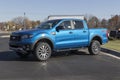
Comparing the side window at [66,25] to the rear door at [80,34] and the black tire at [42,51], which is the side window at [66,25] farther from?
the black tire at [42,51]

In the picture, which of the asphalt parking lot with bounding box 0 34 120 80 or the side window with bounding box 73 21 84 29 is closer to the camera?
the asphalt parking lot with bounding box 0 34 120 80

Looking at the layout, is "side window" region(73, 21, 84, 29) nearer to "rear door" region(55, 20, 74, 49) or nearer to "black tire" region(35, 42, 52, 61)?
"rear door" region(55, 20, 74, 49)

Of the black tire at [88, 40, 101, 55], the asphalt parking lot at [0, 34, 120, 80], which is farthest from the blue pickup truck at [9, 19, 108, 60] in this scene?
the asphalt parking lot at [0, 34, 120, 80]

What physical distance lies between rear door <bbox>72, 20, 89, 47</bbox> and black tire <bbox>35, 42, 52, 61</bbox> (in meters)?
1.79

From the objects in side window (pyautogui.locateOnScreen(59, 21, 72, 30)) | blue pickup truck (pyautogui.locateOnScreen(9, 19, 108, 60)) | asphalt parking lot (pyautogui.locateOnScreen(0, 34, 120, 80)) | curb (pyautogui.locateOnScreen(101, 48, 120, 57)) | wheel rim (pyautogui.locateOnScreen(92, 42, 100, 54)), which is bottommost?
asphalt parking lot (pyautogui.locateOnScreen(0, 34, 120, 80))

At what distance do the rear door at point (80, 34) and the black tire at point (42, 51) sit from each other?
5.87ft

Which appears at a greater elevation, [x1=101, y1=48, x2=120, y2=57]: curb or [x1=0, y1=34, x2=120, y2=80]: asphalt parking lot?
[x1=101, y1=48, x2=120, y2=57]: curb

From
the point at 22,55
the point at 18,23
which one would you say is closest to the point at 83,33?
the point at 22,55

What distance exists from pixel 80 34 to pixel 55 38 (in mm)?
1670

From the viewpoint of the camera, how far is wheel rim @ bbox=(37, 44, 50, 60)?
13308 millimetres

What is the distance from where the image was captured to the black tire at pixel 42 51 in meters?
13.2

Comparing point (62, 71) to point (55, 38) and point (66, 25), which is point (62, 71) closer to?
point (55, 38)

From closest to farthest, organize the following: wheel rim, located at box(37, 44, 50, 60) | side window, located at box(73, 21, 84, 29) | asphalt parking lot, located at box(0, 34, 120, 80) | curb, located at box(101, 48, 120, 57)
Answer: asphalt parking lot, located at box(0, 34, 120, 80), wheel rim, located at box(37, 44, 50, 60), side window, located at box(73, 21, 84, 29), curb, located at box(101, 48, 120, 57)

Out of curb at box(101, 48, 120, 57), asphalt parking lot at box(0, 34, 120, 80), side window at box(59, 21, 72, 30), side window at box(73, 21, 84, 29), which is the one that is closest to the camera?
asphalt parking lot at box(0, 34, 120, 80)
